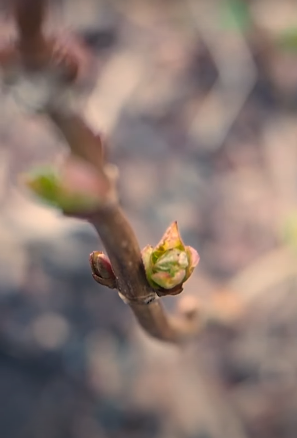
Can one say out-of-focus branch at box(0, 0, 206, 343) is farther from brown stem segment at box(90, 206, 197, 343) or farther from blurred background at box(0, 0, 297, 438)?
blurred background at box(0, 0, 297, 438)

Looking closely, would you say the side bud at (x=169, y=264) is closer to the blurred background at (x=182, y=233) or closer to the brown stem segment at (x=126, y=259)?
the brown stem segment at (x=126, y=259)

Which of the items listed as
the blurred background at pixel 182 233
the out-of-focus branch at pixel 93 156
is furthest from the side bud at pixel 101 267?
the blurred background at pixel 182 233

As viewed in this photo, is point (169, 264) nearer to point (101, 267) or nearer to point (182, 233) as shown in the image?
point (101, 267)

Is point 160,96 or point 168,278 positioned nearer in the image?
point 168,278

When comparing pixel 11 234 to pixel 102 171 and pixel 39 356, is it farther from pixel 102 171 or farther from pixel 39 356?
pixel 102 171

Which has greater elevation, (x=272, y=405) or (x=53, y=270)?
(x=53, y=270)

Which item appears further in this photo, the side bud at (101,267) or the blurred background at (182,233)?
the blurred background at (182,233)

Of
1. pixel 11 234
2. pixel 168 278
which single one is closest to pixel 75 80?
pixel 168 278
